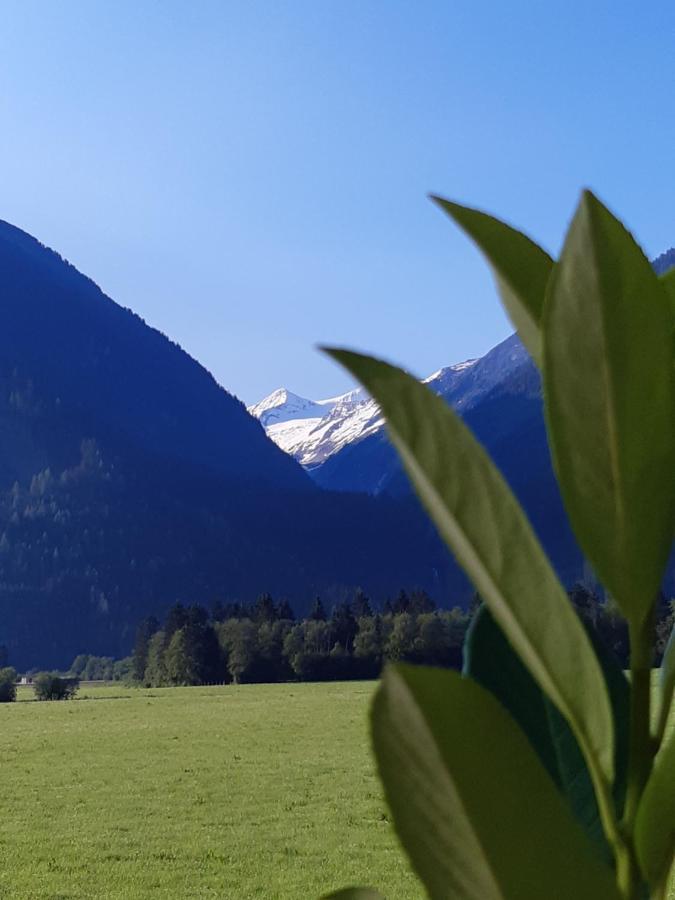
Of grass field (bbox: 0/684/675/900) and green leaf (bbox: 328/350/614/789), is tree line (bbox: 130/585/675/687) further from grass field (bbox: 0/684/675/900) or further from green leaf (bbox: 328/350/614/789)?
green leaf (bbox: 328/350/614/789)

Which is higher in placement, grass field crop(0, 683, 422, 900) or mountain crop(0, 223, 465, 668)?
mountain crop(0, 223, 465, 668)

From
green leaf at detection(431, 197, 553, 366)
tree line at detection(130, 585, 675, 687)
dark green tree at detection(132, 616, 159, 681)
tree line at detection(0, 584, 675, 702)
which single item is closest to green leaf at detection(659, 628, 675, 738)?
green leaf at detection(431, 197, 553, 366)

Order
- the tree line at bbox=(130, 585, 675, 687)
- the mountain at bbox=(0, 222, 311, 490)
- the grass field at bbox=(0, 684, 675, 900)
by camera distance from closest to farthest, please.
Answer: the grass field at bbox=(0, 684, 675, 900)
the tree line at bbox=(130, 585, 675, 687)
the mountain at bbox=(0, 222, 311, 490)

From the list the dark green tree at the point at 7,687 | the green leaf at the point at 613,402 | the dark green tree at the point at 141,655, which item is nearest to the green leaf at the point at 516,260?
the green leaf at the point at 613,402

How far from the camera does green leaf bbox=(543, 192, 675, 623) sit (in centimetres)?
37

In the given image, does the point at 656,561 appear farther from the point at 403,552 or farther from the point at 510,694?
the point at 403,552

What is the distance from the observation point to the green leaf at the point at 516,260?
447mm

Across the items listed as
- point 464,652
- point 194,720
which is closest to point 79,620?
point 194,720

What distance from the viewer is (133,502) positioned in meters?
141

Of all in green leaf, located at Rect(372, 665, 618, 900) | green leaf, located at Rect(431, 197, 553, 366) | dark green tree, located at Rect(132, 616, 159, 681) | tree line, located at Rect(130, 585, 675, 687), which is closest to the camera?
green leaf, located at Rect(372, 665, 618, 900)

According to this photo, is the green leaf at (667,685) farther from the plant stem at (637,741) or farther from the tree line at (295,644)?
the tree line at (295,644)

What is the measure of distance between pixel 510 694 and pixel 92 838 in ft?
62.5

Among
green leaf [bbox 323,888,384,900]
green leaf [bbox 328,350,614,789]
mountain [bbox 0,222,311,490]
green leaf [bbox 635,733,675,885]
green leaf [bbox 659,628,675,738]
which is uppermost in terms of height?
mountain [bbox 0,222,311,490]

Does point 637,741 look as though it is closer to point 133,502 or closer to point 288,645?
point 288,645
